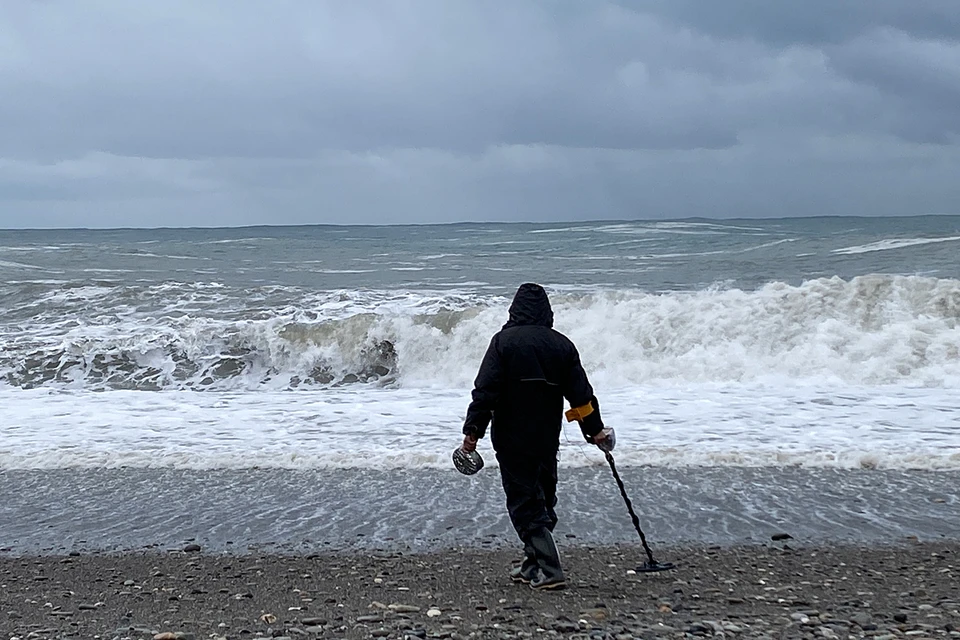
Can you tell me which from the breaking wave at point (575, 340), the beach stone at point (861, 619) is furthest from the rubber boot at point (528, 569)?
the breaking wave at point (575, 340)

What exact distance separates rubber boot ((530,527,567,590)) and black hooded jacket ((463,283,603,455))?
489 millimetres

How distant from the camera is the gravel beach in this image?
495cm

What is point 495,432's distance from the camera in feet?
19.4

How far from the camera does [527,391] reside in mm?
5805

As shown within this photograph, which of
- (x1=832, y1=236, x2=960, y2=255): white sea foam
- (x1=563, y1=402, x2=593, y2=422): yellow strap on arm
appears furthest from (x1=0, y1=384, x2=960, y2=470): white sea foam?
(x1=832, y1=236, x2=960, y2=255): white sea foam

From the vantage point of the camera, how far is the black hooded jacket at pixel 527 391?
5777mm

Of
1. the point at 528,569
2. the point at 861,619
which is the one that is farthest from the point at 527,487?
the point at 861,619

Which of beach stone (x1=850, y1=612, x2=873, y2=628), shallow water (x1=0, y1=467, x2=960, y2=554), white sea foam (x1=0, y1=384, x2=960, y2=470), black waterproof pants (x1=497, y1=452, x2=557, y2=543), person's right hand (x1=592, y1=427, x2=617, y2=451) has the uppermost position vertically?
person's right hand (x1=592, y1=427, x2=617, y2=451)

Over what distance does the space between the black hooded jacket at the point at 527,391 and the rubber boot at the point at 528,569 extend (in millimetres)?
593

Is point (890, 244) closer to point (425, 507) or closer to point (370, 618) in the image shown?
point (425, 507)

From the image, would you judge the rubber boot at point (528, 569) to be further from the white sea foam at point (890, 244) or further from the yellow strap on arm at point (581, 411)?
the white sea foam at point (890, 244)

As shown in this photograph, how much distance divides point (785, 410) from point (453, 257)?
2762 cm

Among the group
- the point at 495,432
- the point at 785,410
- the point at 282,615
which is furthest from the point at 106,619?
the point at 785,410

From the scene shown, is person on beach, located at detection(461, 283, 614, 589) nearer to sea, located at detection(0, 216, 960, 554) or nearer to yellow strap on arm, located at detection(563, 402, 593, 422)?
yellow strap on arm, located at detection(563, 402, 593, 422)
